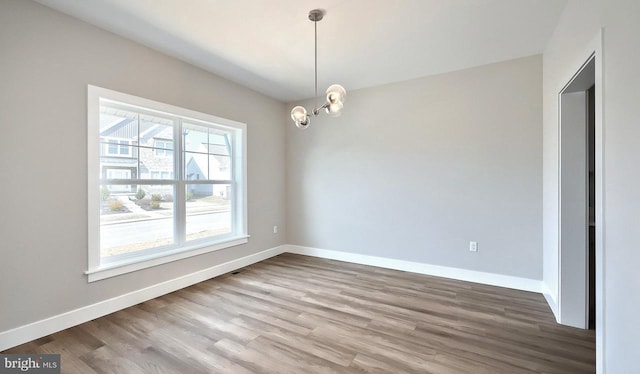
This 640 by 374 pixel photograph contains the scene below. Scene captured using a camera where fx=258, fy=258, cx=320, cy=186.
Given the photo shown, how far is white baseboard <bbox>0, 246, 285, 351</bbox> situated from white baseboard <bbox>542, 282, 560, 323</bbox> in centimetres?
387

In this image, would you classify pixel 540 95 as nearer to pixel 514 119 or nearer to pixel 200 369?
pixel 514 119

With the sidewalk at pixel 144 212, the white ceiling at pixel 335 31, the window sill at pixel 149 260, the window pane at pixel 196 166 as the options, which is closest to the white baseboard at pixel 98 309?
the window sill at pixel 149 260

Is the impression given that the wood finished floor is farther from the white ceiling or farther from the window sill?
the white ceiling

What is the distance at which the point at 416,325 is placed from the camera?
2369mm

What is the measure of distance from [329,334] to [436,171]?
259 cm

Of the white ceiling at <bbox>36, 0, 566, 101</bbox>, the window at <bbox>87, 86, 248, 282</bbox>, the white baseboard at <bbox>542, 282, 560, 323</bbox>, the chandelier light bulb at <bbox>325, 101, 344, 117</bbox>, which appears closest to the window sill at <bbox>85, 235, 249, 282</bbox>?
the window at <bbox>87, 86, 248, 282</bbox>

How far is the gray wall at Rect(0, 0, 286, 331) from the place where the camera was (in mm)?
2043

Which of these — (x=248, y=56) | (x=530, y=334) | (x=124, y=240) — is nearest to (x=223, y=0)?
(x=248, y=56)

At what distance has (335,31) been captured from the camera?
103 inches

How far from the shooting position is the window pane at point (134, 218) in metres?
2.68

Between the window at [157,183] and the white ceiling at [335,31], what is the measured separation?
0.73 m

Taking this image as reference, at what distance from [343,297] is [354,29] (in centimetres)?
289

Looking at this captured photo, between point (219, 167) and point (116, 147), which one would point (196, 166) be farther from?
point (116, 147)

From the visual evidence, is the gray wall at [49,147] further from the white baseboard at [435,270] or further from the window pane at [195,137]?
the white baseboard at [435,270]
